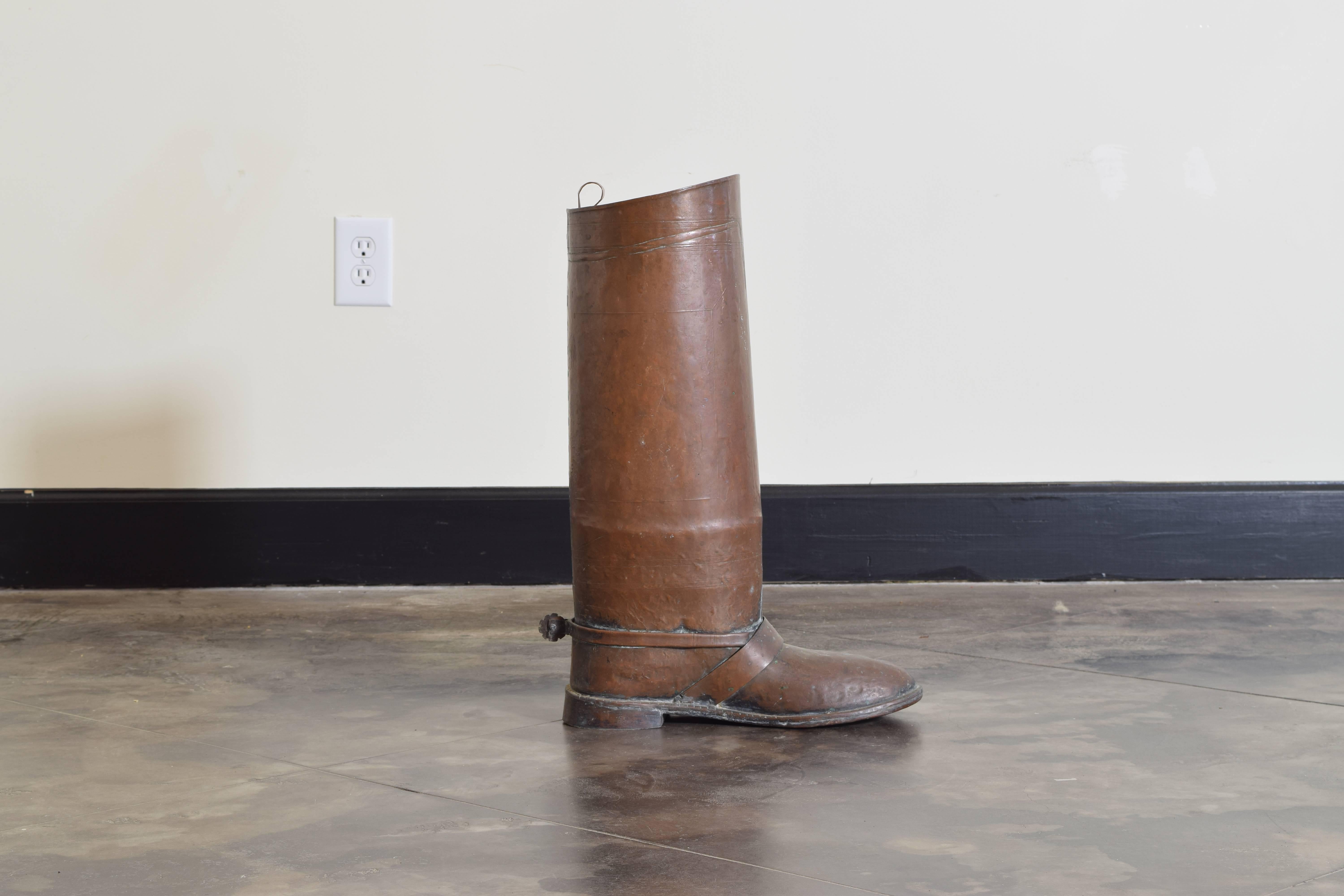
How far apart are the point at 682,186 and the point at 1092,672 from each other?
112cm

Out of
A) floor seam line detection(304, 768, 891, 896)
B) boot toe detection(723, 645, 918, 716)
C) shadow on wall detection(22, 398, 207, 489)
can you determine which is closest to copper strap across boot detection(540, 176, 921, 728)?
boot toe detection(723, 645, 918, 716)

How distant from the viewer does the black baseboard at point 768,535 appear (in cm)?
235

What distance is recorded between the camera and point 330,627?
2.04m

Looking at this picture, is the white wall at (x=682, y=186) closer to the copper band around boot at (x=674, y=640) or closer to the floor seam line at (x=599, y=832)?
the copper band around boot at (x=674, y=640)

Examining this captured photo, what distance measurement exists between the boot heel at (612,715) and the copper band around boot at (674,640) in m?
0.06

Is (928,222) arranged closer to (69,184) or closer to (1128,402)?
(1128,402)

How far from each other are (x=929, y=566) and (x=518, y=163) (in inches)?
39.6

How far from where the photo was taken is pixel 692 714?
148 centimetres

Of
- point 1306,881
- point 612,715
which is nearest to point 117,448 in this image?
point 612,715

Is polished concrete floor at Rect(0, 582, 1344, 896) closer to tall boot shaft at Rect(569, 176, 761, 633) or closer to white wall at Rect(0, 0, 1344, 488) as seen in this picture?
tall boot shaft at Rect(569, 176, 761, 633)

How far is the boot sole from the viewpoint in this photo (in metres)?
1.45

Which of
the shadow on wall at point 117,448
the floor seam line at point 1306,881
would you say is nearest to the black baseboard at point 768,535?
the shadow on wall at point 117,448

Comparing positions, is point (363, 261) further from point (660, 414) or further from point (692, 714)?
point (692, 714)

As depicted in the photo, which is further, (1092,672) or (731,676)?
(1092,672)
